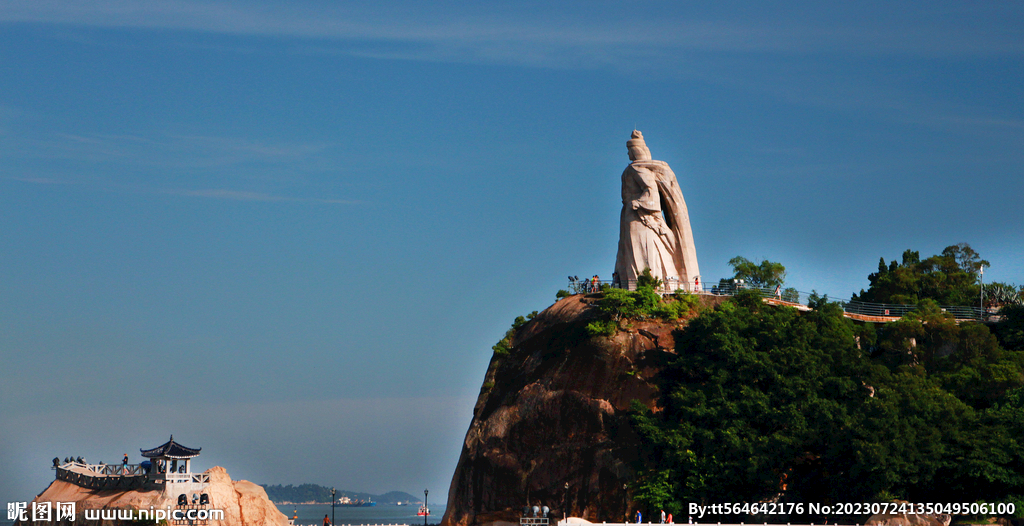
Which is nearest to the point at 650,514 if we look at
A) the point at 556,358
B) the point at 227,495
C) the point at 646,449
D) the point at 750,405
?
the point at 646,449

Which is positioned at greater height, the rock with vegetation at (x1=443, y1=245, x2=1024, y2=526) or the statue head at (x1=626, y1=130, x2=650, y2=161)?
the statue head at (x1=626, y1=130, x2=650, y2=161)

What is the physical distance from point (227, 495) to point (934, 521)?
29137mm

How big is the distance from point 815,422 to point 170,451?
91.5 feet

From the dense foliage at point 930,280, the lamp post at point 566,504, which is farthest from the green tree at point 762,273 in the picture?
the lamp post at point 566,504

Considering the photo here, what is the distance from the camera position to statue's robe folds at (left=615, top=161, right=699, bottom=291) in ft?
203

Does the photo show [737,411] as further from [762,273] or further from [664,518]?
[762,273]

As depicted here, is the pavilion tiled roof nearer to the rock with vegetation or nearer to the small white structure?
the small white structure

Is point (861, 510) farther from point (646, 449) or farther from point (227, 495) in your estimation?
point (227, 495)

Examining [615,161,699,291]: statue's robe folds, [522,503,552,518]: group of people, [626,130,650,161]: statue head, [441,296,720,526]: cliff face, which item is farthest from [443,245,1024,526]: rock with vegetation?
[626,130,650,161]: statue head

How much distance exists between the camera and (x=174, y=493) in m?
46.1

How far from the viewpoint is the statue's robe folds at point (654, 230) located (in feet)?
203

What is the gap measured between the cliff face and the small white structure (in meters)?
14.6

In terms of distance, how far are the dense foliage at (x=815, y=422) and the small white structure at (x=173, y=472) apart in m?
19.4

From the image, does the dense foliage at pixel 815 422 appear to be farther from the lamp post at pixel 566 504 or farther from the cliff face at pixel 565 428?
the lamp post at pixel 566 504
